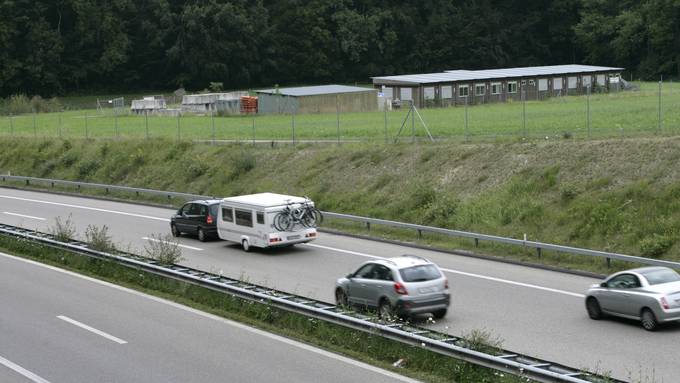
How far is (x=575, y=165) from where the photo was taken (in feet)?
114

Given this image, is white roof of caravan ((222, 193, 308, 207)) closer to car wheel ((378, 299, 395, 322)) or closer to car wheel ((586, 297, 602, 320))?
car wheel ((378, 299, 395, 322))

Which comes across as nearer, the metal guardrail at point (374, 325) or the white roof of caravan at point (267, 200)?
the metal guardrail at point (374, 325)

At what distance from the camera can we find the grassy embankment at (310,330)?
16.1m

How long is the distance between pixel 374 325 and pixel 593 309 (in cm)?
644

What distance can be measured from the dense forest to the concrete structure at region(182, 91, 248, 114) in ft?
84.3

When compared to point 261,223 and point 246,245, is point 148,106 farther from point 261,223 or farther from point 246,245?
point 261,223

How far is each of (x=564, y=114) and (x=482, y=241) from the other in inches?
1006

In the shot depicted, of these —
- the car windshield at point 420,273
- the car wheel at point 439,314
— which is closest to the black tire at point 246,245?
the car windshield at point 420,273

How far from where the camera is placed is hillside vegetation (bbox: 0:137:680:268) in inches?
1200

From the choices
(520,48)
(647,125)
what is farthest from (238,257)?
(520,48)

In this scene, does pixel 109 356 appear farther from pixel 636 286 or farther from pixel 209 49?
pixel 209 49

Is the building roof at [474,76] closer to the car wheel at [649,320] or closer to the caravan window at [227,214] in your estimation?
the caravan window at [227,214]

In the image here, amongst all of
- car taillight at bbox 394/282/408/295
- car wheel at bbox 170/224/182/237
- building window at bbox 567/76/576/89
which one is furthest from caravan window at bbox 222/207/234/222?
building window at bbox 567/76/576/89

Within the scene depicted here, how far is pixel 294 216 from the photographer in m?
31.7
